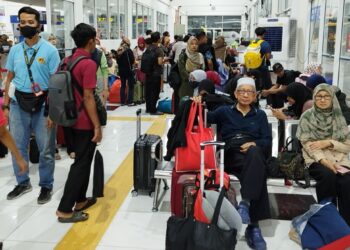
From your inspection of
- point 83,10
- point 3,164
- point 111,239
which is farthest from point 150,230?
point 83,10

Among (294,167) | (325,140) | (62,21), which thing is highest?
(62,21)

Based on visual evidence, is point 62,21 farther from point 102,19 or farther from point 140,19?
point 140,19

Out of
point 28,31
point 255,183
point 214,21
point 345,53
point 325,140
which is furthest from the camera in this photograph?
point 214,21

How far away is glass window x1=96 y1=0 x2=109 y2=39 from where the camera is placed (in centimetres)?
1448

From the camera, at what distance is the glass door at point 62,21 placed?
34.1 feet

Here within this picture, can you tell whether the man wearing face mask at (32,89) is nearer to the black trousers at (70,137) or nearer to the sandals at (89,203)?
the black trousers at (70,137)

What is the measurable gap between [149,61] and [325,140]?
17.4ft

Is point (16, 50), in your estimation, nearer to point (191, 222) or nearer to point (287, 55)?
point (191, 222)

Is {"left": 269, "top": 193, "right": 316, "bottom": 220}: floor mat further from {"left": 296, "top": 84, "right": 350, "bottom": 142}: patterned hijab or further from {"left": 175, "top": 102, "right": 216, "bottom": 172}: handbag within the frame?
{"left": 175, "top": 102, "right": 216, "bottom": 172}: handbag

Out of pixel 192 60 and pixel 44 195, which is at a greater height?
pixel 192 60

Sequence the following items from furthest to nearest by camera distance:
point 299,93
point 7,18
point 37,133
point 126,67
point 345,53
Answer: point 7,18 → point 126,67 → point 345,53 → point 299,93 → point 37,133

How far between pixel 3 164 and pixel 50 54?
1.96 metres

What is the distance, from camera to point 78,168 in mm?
3438

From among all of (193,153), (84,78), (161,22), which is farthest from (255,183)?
(161,22)
